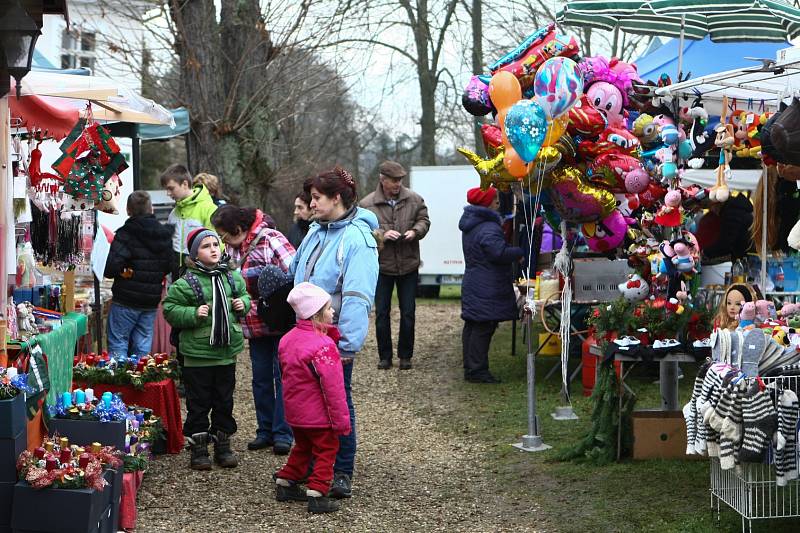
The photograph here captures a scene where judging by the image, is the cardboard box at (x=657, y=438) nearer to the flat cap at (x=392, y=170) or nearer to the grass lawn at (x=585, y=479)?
the grass lawn at (x=585, y=479)

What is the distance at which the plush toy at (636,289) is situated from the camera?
757cm

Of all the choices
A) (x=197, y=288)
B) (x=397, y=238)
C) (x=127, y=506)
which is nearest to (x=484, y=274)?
(x=397, y=238)

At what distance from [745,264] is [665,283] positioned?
127 inches

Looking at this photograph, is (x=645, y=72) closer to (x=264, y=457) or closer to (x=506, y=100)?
→ (x=506, y=100)

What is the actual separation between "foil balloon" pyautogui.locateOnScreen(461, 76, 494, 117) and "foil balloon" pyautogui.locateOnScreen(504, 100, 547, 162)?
73cm

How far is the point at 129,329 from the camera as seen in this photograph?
29.7ft

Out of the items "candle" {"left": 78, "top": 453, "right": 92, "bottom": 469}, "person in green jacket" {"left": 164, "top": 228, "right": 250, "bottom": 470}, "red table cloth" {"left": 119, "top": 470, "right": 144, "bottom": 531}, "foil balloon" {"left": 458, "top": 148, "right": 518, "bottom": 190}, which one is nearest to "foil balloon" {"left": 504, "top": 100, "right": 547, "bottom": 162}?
"foil balloon" {"left": 458, "top": 148, "right": 518, "bottom": 190}

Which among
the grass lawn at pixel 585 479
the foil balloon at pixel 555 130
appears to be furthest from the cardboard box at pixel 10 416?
the foil balloon at pixel 555 130

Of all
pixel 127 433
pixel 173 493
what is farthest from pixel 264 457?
pixel 127 433

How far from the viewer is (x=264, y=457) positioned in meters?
7.58

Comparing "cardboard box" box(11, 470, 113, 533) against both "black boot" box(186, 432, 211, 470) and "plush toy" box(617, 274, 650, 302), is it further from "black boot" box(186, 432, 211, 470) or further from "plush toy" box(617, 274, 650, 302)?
"plush toy" box(617, 274, 650, 302)

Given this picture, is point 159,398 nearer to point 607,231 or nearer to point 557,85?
point 557,85

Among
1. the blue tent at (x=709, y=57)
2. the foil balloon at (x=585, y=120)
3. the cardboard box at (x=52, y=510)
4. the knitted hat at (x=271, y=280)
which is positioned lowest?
the cardboard box at (x=52, y=510)

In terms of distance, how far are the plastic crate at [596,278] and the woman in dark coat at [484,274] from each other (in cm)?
93
